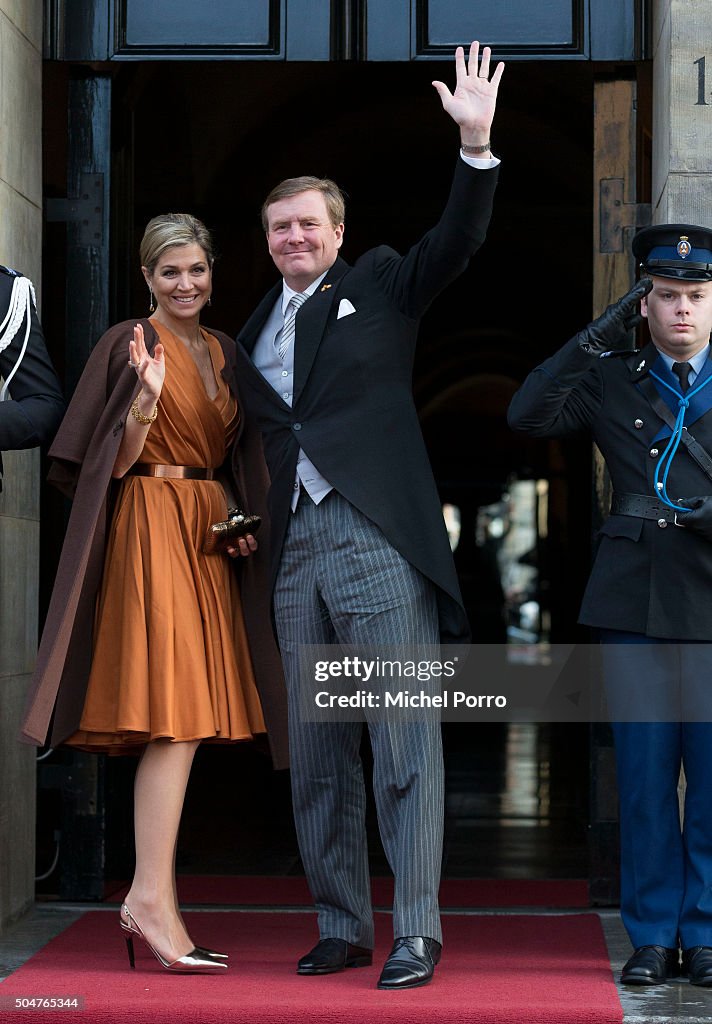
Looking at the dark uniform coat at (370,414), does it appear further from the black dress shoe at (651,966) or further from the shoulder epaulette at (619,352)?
the black dress shoe at (651,966)

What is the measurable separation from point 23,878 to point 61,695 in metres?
1.15

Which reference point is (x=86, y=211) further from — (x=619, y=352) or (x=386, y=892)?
(x=386, y=892)

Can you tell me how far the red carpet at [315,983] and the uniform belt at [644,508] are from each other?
1.18m

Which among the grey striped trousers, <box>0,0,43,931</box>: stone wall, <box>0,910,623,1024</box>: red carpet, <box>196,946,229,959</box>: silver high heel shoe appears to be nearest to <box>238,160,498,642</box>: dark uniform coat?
the grey striped trousers

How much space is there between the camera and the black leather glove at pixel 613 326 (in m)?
3.79

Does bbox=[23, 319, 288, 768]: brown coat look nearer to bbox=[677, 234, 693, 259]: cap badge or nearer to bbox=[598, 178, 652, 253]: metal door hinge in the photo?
bbox=[677, 234, 693, 259]: cap badge

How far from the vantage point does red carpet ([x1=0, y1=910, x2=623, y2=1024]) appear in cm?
358

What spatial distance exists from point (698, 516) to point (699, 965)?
1.09 metres

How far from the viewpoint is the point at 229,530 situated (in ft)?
13.4

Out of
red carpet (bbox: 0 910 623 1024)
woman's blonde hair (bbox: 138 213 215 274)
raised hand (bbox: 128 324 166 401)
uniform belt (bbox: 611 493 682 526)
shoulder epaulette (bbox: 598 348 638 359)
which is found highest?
woman's blonde hair (bbox: 138 213 215 274)

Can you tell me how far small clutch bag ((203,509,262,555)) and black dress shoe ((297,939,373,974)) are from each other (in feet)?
3.49

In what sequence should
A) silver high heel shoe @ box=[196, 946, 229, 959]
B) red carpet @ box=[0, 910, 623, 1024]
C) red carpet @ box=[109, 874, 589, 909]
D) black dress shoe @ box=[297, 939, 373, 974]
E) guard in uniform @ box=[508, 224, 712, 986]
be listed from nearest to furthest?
red carpet @ box=[0, 910, 623, 1024]
guard in uniform @ box=[508, 224, 712, 986]
black dress shoe @ box=[297, 939, 373, 974]
silver high heel shoe @ box=[196, 946, 229, 959]
red carpet @ box=[109, 874, 589, 909]

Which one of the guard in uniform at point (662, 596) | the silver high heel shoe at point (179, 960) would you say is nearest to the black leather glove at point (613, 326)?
the guard in uniform at point (662, 596)

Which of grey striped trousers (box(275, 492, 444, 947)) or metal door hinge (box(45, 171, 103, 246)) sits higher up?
metal door hinge (box(45, 171, 103, 246))
